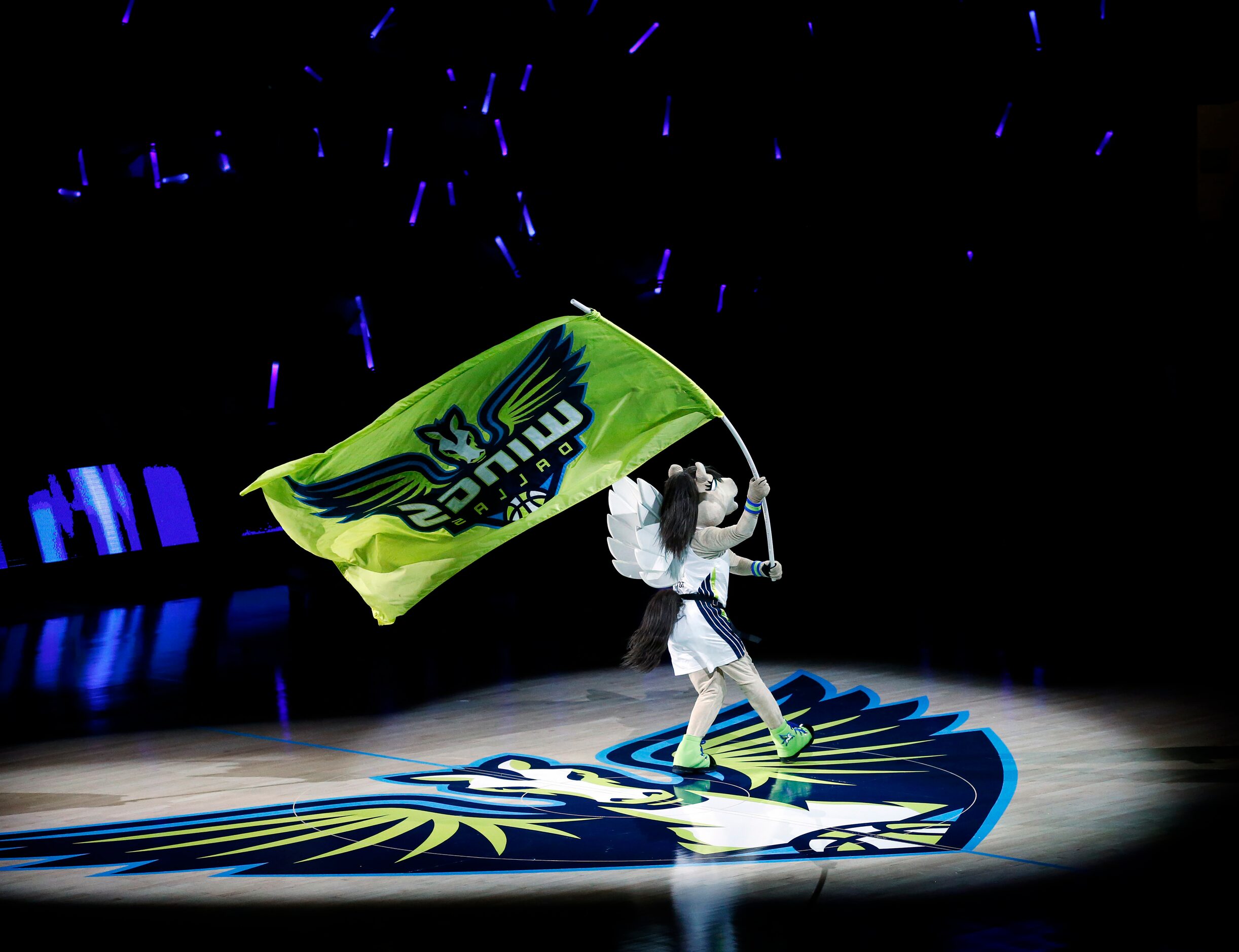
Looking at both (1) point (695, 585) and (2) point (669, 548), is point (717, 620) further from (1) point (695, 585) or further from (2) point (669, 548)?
(2) point (669, 548)

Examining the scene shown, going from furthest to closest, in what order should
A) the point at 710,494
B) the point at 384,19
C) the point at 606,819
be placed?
the point at 384,19 → the point at 710,494 → the point at 606,819

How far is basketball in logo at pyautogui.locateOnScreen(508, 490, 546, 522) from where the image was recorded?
5.91 metres

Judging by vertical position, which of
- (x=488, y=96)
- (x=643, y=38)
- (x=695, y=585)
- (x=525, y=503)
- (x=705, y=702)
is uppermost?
(x=643, y=38)

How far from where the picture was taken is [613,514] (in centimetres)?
664

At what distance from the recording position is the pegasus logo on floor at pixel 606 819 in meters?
4.95

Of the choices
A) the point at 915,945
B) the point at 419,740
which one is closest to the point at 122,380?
the point at 419,740

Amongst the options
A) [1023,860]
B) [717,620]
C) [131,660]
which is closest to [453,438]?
[717,620]

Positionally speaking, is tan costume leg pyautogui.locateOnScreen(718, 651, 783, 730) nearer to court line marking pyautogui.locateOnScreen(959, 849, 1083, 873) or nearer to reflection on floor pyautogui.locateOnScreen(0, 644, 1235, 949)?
reflection on floor pyautogui.locateOnScreen(0, 644, 1235, 949)

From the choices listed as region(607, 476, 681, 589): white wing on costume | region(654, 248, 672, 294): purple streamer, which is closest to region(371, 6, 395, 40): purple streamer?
region(654, 248, 672, 294): purple streamer

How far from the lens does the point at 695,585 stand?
6.38m

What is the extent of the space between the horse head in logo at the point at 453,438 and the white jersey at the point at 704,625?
114 centimetres

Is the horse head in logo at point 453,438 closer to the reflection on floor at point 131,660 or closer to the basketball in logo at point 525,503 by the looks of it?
the basketball in logo at point 525,503

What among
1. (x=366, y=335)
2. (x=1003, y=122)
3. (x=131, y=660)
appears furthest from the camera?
(x=366, y=335)

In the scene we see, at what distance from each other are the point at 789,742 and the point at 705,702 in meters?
0.44
